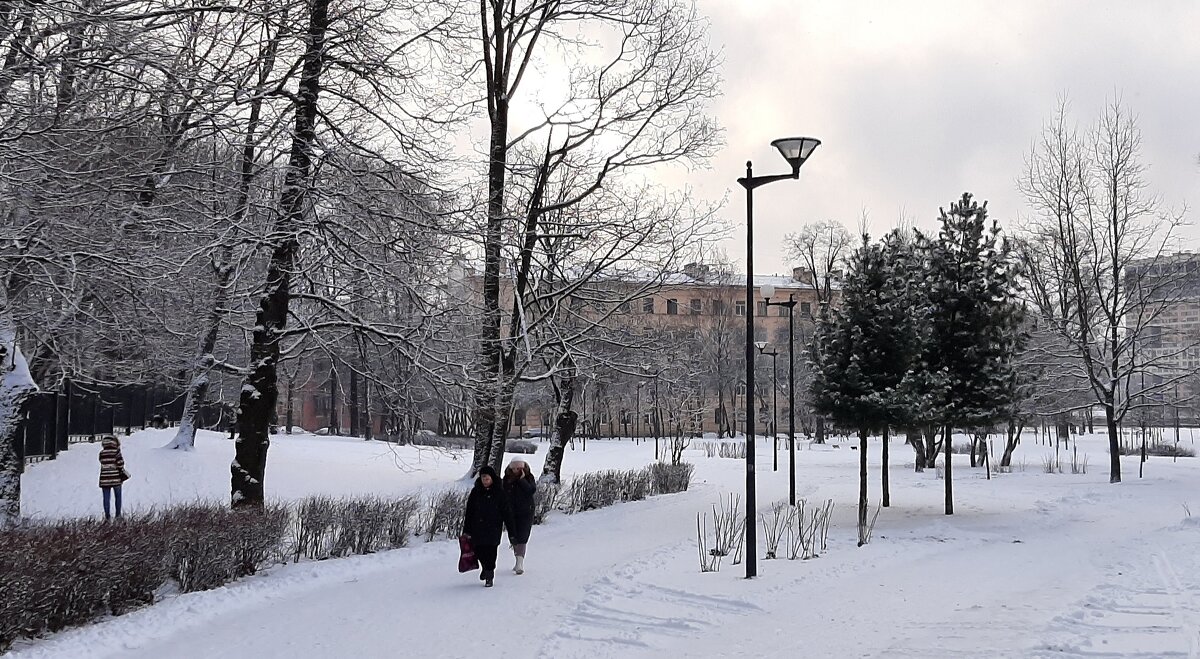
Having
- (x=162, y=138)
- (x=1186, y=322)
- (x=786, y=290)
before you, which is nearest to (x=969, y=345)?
(x=162, y=138)

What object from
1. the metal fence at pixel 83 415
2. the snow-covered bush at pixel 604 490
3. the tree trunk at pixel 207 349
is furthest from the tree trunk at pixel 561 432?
the metal fence at pixel 83 415

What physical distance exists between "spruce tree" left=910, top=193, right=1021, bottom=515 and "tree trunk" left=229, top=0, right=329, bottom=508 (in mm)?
13182

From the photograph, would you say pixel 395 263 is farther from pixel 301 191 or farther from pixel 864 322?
pixel 864 322

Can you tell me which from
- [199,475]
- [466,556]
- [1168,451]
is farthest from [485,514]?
[1168,451]

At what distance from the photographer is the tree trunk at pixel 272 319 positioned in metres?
12.8

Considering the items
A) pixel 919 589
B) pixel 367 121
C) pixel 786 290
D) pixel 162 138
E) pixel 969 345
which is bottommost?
pixel 919 589

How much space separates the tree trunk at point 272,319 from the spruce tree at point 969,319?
13182mm

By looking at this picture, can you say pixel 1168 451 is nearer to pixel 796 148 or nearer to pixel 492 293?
pixel 492 293

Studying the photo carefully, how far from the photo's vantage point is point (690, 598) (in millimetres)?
10594

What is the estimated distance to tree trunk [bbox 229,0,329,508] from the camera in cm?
1284

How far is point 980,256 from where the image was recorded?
867 inches

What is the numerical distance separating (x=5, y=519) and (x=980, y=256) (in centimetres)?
1976

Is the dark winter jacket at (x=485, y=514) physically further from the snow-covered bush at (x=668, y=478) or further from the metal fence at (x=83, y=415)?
the snow-covered bush at (x=668, y=478)

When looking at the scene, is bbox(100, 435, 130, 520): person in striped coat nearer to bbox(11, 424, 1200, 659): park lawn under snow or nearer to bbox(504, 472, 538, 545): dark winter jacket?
bbox(11, 424, 1200, 659): park lawn under snow
